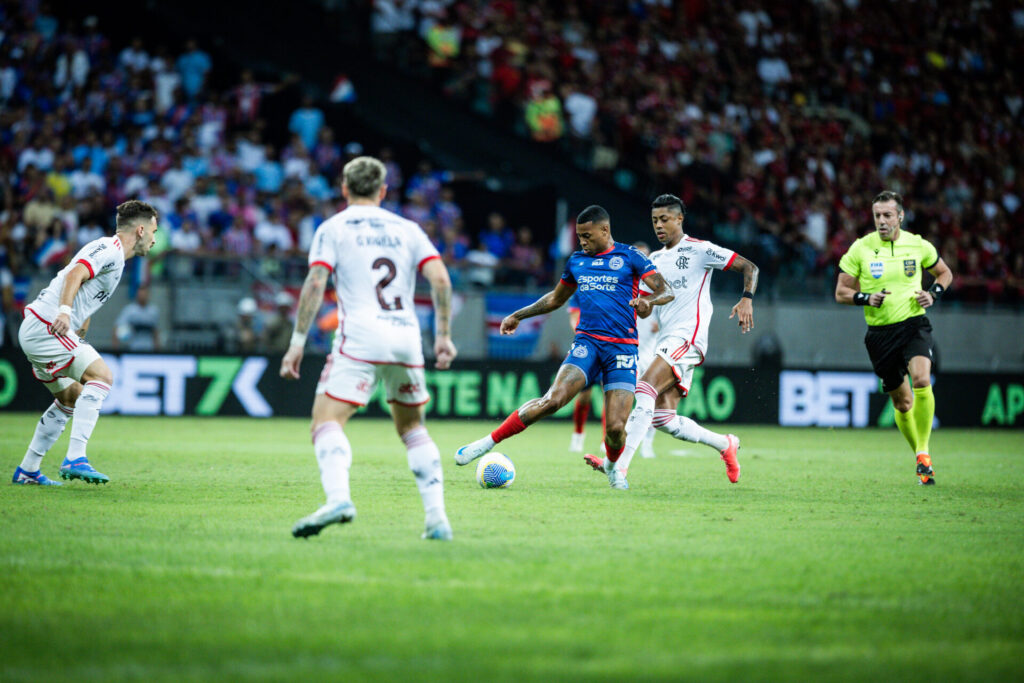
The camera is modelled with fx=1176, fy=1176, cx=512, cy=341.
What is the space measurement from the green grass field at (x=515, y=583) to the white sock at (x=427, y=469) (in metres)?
0.27

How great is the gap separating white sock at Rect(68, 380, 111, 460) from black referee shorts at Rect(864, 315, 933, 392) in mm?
7232

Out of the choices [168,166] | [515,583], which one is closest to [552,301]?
[515,583]

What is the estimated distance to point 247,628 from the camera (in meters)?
4.71

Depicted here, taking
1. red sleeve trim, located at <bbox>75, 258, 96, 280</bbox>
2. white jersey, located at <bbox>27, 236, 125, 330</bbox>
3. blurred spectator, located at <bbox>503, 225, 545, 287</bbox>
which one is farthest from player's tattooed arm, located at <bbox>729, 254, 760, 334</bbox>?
blurred spectator, located at <bbox>503, 225, 545, 287</bbox>

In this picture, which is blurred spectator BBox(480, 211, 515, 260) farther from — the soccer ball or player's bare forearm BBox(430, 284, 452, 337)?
player's bare forearm BBox(430, 284, 452, 337)

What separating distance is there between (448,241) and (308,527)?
15.3 meters

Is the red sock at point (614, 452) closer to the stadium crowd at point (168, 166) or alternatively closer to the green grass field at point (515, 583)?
the green grass field at point (515, 583)

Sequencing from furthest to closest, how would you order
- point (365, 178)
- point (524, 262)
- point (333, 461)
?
point (524, 262)
point (365, 178)
point (333, 461)

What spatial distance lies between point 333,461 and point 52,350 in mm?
4281

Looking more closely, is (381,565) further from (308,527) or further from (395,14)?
(395,14)

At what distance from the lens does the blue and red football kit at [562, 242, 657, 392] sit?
10.0m

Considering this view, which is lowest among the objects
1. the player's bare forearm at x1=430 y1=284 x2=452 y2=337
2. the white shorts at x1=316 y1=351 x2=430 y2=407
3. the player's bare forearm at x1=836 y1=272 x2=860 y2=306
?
the white shorts at x1=316 y1=351 x2=430 y2=407

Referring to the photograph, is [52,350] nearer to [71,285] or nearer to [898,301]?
[71,285]

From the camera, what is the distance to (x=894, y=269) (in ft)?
38.3
